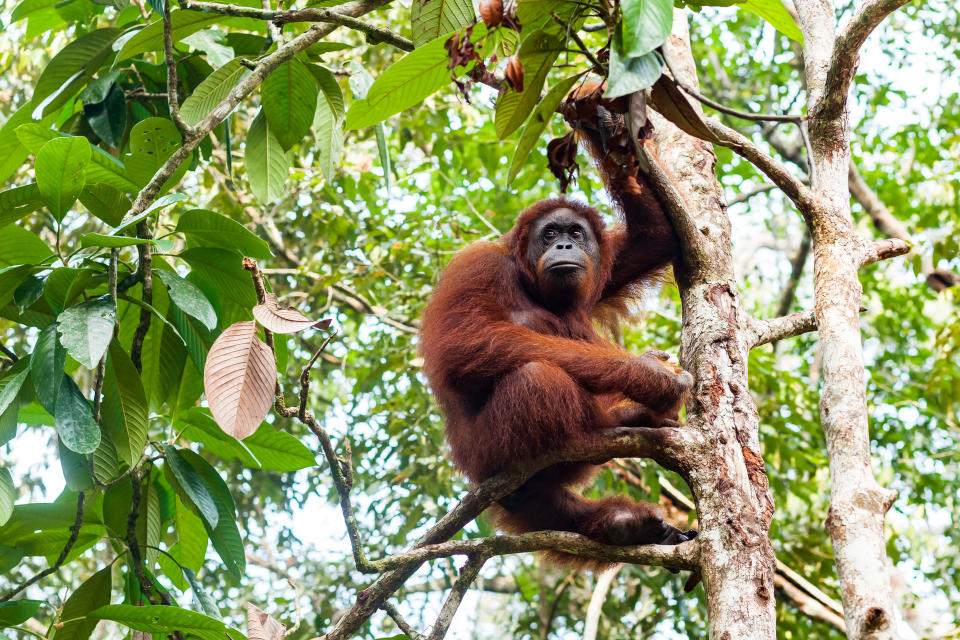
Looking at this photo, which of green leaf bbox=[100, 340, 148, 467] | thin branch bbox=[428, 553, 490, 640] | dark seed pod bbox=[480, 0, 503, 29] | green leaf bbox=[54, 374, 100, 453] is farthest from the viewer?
thin branch bbox=[428, 553, 490, 640]

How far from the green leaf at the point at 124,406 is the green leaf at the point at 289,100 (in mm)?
1303

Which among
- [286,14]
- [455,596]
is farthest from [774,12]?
[455,596]

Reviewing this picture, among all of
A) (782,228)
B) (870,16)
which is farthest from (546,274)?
(782,228)

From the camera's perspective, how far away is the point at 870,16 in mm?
2949

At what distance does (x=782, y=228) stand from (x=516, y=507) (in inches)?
565

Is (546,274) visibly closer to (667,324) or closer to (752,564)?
(752,564)

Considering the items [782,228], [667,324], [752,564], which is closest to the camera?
[752,564]

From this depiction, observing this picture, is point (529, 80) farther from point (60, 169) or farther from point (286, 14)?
point (60, 169)

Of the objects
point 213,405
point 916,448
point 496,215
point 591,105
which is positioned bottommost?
point 213,405

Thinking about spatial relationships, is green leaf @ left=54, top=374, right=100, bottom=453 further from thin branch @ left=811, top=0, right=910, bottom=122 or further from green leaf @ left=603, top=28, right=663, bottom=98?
thin branch @ left=811, top=0, right=910, bottom=122

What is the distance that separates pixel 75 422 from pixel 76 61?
5.95 feet

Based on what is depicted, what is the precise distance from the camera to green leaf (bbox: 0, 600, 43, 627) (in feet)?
8.86

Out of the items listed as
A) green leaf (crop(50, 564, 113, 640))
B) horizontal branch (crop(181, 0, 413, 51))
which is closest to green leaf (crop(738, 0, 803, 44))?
horizontal branch (crop(181, 0, 413, 51))

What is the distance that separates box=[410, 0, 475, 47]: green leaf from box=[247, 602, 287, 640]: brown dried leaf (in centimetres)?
186
